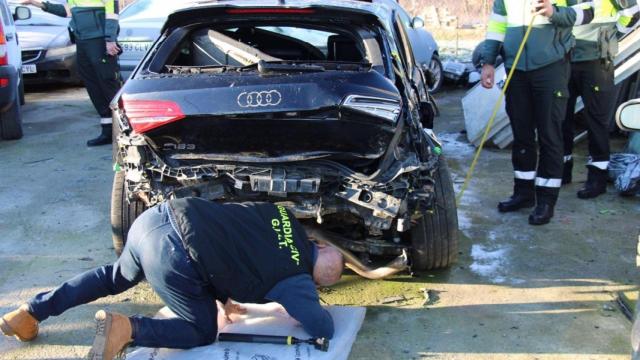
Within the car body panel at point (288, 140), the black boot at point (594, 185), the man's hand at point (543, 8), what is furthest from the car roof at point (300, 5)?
the black boot at point (594, 185)

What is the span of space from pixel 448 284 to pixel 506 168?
2.72 meters

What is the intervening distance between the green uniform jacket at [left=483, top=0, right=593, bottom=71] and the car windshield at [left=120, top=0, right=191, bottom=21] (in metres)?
5.07

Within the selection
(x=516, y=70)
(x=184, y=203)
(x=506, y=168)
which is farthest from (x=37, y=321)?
(x=506, y=168)

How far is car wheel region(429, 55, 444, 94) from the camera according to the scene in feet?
34.5

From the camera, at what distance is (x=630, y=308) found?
11.4ft

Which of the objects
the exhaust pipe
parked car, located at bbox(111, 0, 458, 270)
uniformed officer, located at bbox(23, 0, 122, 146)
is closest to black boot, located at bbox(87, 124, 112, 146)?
uniformed officer, located at bbox(23, 0, 122, 146)

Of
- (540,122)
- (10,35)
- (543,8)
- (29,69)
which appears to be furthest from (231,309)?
(29,69)

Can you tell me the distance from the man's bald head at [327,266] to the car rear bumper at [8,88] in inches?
197

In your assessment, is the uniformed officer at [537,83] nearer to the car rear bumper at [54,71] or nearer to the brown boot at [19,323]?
the brown boot at [19,323]

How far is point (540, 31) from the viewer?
4543mm

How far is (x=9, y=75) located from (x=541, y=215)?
17.7 feet

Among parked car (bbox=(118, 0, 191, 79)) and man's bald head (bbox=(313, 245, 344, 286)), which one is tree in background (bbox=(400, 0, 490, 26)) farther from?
man's bald head (bbox=(313, 245, 344, 286))

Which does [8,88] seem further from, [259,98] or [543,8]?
[543,8]

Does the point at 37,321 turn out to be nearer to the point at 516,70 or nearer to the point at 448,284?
the point at 448,284
